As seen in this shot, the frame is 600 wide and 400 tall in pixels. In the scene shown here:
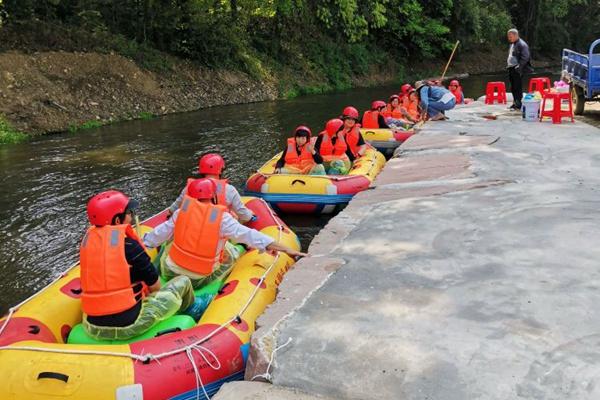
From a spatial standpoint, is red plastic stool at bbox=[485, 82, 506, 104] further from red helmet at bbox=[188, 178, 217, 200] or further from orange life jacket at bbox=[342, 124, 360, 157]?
red helmet at bbox=[188, 178, 217, 200]

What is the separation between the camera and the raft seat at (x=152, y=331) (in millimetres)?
4098

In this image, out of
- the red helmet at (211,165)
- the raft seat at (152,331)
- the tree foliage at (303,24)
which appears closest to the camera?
the raft seat at (152,331)

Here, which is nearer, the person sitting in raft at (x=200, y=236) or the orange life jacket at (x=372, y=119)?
the person sitting in raft at (x=200, y=236)

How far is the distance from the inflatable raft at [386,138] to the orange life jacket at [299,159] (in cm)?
321

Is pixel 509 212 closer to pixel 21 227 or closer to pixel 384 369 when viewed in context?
pixel 384 369

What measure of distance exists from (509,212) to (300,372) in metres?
3.34

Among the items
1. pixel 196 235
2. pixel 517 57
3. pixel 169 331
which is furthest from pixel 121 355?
pixel 517 57

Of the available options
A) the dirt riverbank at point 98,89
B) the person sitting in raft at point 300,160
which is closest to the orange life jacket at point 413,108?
the person sitting in raft at point 300,160

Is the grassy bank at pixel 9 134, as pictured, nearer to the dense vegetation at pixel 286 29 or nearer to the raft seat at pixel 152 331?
the dense vegetation at pixel 286 29

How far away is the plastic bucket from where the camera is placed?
1123 centimetres

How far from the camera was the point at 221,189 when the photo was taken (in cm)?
591

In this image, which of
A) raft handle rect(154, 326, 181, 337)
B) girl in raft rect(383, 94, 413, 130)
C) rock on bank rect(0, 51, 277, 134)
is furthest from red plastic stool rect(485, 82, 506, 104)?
raft handle rect(154, 326, 181, 337)

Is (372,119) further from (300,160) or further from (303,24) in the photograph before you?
(303,24)

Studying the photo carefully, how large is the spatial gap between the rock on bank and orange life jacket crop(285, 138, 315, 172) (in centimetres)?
890
